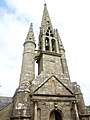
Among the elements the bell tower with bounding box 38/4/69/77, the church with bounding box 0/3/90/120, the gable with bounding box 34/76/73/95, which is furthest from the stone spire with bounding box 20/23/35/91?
the gable with bounding box 34/76/73/95

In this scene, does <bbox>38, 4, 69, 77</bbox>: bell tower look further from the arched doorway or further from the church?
the arched doorway

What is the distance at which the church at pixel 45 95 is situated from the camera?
14.6 meters

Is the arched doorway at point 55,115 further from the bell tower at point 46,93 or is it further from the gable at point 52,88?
the gable at point 52,88

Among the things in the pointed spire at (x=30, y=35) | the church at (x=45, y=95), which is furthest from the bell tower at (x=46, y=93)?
the pointed spire at (x=30, y=35)

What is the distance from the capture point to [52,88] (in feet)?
55.1

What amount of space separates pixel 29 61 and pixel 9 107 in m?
6.20

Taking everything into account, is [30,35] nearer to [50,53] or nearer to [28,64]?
[50,53]

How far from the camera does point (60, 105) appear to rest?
1555 centimetres

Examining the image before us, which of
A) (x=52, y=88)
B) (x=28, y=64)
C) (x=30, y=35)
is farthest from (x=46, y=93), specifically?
(x=30, y=35)

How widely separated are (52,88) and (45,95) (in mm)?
1372

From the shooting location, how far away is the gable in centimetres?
1620

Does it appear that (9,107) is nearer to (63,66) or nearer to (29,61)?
(29,61)

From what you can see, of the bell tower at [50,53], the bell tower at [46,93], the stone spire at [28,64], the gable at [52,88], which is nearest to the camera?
the bell tower at [46,93]

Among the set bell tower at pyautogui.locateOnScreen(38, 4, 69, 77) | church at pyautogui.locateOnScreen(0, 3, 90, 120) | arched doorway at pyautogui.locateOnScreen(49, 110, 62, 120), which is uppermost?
bell tower at pyautogui.locateOnScreen(38, 4, 69, 77)
